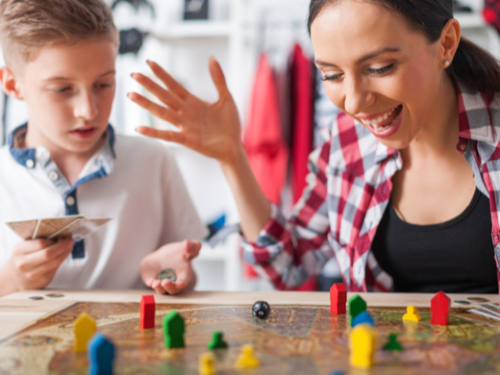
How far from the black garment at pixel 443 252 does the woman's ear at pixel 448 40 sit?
0.99 feet

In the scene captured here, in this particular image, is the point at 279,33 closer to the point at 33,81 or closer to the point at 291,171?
the point at 291,171

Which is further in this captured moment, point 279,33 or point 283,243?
point 279,33

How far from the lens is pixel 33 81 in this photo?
3.62 ft

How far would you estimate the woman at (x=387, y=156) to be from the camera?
89 cm

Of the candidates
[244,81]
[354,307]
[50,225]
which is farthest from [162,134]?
[244,81]

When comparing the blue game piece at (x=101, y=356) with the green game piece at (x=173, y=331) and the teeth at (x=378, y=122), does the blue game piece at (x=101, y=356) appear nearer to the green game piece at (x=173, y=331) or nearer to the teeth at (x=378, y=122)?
the green game piece at (x=173, y=331)

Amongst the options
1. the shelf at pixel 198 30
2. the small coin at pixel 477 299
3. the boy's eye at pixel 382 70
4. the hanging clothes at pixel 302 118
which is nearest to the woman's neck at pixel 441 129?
the boy's eye at pixel 382 70

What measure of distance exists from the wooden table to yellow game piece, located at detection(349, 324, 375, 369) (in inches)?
11.4

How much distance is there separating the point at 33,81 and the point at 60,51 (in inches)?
3.9

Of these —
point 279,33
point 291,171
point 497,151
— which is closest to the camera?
point 497,151

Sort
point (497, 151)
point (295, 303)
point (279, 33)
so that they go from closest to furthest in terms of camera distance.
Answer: point (295, 303)
point (497, 151)
point (279, 33)

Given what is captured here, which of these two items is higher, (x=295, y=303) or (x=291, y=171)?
(x=291, y=171)

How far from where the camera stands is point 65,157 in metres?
1.22

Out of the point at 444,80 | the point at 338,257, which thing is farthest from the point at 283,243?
the point at 444,80
